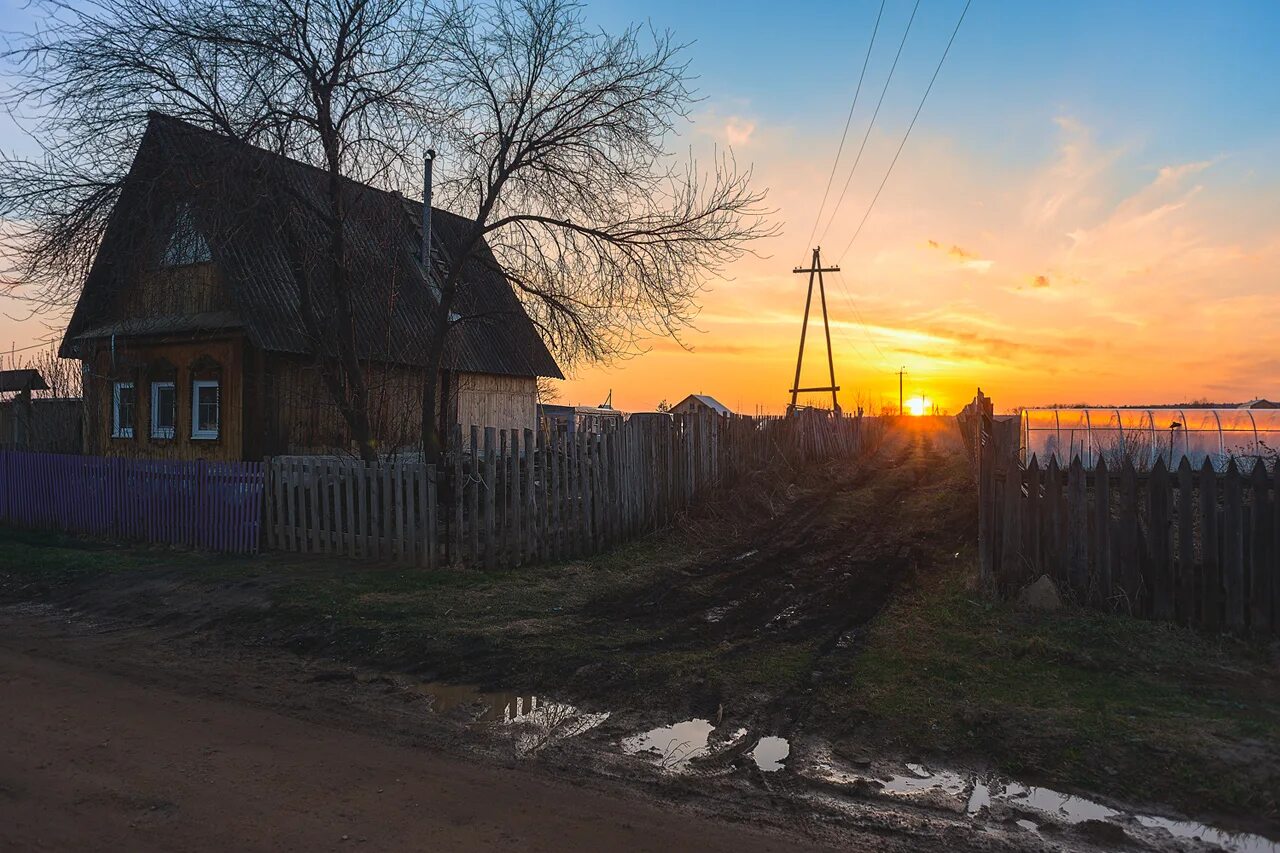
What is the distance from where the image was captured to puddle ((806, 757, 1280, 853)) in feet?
12.2

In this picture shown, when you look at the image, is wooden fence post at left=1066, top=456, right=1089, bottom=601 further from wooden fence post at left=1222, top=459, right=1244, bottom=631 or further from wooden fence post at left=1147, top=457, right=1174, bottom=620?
wooden fence post at left=1222, top=459, right=1244, bottom=631

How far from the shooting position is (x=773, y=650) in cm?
663

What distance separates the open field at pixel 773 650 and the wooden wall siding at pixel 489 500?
18.7 inches

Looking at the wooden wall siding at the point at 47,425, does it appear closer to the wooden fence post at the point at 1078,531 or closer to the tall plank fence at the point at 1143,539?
the tall plank fence at the point at 1143,539

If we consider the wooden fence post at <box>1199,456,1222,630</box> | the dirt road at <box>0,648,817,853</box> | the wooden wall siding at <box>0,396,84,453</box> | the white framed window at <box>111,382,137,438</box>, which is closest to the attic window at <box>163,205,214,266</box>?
the white framed window at <box>111,382,137,438</box>

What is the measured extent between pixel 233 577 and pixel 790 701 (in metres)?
7.21

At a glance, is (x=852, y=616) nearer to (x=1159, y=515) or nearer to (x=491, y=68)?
(x=1159, y=515)

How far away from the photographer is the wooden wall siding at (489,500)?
10109mm

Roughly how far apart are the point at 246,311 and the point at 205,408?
2.71 m

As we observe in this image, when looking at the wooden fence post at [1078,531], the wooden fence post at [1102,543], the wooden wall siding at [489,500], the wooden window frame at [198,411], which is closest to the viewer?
the wooden fence post at [1102,543]

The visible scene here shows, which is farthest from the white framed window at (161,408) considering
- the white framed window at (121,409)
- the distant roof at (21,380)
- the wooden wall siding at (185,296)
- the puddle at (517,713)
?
the puddle at (517,713)

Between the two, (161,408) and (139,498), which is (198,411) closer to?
(161,408)

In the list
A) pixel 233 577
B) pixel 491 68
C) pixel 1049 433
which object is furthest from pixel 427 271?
pixel 1049 433

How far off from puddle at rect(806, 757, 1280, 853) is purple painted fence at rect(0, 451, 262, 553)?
9867 mm
